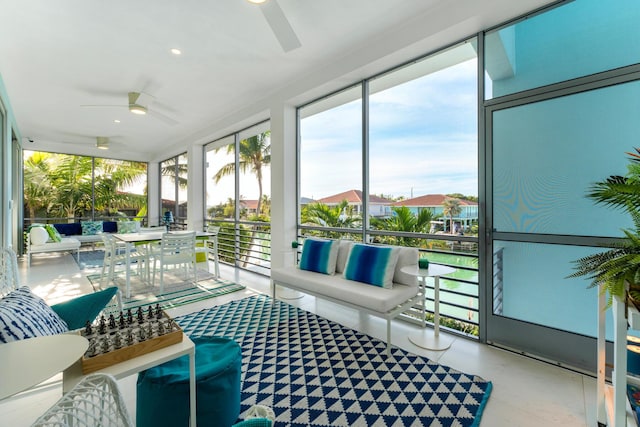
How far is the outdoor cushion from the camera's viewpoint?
1.94 meters

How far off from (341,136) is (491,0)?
6.71 ft

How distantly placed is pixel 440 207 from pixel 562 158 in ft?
3.33

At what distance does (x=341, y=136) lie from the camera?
401 centimetres

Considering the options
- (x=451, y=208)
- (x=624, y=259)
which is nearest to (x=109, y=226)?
(x=451, y=208)

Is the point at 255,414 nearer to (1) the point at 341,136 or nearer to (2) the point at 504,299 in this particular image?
(2) the point at 504,299

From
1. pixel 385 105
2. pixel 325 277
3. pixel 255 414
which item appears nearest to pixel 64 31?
pixel 385 105

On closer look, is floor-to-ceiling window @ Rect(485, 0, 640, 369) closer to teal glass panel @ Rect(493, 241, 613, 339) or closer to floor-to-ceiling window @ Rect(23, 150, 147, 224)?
teal glass panel @ Rect(493, 241, 613, 339)

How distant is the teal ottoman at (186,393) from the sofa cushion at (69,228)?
27.4 ft

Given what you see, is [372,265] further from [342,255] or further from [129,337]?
[129,337]

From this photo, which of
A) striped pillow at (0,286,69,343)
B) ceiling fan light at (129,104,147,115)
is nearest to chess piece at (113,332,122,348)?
striped pillow at (0,286,69,343)

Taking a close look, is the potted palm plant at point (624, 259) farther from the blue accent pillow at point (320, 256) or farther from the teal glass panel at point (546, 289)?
the blue accent pillow at point (320, 256)

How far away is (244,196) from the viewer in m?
5.89

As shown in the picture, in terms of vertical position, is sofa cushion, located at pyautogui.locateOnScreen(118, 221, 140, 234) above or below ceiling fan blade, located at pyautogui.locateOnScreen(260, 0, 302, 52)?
below

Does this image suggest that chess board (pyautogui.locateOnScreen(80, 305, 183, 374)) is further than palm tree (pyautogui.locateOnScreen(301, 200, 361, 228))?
No
